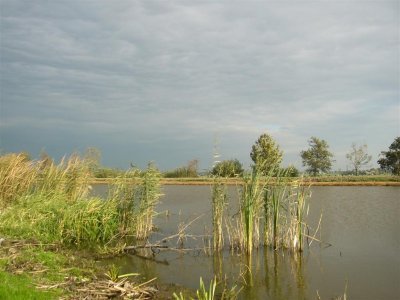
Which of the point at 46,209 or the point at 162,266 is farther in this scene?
the point at 46,209

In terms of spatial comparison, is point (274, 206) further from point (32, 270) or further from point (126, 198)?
point (32, 270)

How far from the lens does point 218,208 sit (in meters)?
12.6

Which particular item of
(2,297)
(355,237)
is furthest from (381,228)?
(2,297)

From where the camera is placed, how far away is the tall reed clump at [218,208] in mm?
12484

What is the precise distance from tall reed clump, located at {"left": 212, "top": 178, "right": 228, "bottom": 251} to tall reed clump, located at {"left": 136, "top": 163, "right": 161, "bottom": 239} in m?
3.11

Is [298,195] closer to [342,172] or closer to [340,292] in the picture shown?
[340,292]

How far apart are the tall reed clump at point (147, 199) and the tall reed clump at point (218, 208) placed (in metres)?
3.11

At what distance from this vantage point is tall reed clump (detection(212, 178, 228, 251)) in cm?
1248

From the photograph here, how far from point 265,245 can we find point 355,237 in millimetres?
4553

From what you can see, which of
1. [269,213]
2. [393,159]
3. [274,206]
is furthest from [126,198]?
[393,159]

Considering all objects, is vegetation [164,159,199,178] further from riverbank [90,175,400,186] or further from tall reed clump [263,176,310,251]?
tall reed clump [263,176,310,251]

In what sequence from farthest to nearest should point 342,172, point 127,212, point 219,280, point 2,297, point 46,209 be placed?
point 342,172
point 127,212
point 46,209
point 219,280
point 2,297

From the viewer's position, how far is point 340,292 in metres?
9.20

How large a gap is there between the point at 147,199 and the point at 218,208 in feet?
11.2
